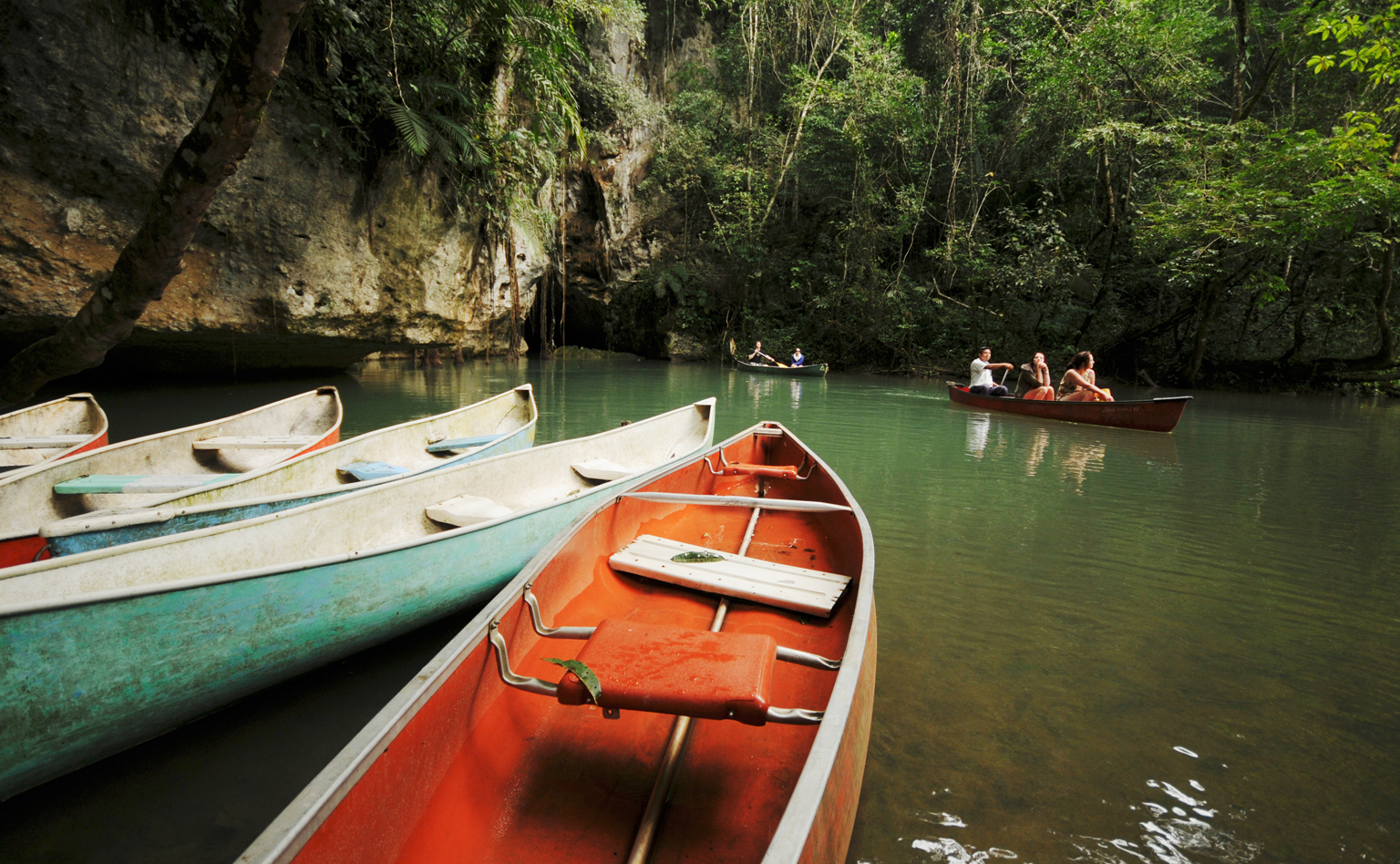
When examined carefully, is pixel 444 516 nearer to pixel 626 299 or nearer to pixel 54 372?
pixel 54 372

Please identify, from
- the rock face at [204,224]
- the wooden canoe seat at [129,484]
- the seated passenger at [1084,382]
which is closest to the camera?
the wooden canoe seat at [129,484]

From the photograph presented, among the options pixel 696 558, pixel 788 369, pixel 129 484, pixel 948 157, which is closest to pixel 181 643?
pixel 696 558

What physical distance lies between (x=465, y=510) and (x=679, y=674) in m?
2.20

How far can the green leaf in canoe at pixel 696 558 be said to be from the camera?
2.84 m

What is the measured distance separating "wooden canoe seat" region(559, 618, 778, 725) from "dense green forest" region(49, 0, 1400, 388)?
9375mm

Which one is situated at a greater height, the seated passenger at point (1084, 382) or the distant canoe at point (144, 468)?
the seated passenger at point (1084, 382)

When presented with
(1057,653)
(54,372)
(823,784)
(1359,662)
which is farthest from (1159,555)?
(54,372)

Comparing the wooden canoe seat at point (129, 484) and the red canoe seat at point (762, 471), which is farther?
the red canoe seat at point (762, 471)

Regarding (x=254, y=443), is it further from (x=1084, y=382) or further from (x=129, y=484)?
(x=1084, y=382)

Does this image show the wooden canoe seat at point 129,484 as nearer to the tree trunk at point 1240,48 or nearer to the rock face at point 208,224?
the rock face at point 208,224

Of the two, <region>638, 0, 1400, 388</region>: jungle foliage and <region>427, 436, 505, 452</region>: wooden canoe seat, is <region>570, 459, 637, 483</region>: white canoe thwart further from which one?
<region>638, 0, 1400, 388</region>: jungle foliage

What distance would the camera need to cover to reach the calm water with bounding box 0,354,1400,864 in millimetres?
1831

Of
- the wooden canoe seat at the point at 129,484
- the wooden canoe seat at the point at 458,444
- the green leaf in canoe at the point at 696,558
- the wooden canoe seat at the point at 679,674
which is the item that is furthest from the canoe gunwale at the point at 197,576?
the wooden canoe seat at the point at 458,444

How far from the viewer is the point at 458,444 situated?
5.49 metres
